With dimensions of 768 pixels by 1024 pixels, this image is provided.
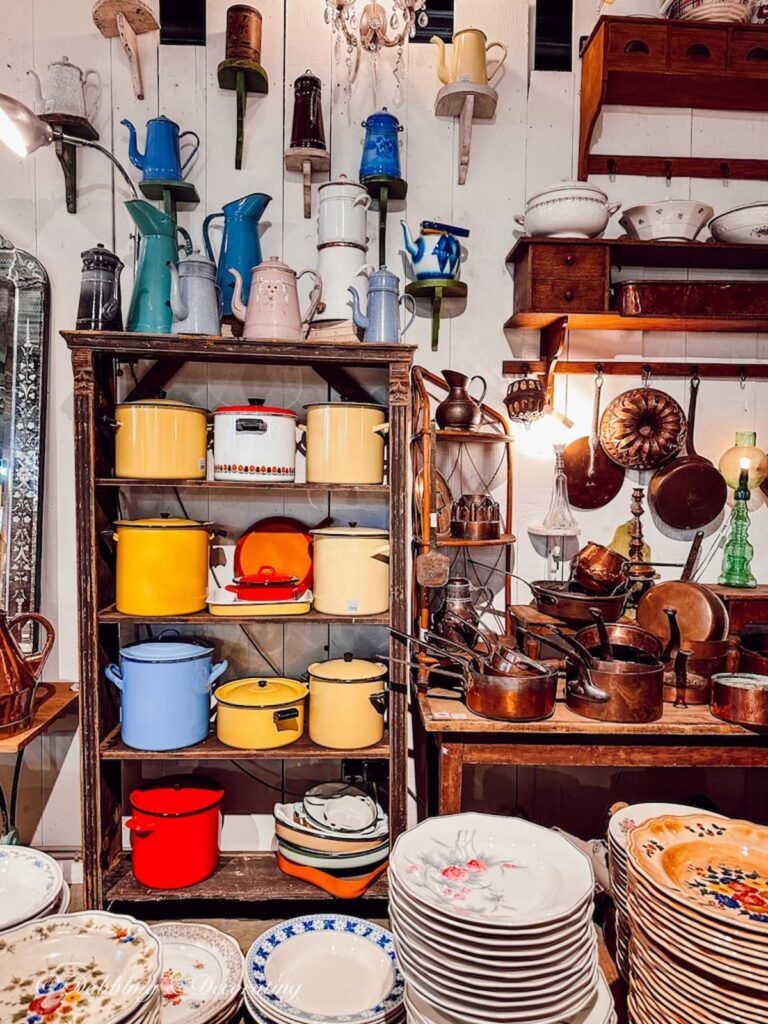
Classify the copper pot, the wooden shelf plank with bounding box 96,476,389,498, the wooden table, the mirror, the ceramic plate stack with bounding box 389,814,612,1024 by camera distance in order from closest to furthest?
the ceramic plate stack with bounding box 389,814,612,1024, the wooden table, the wooden shelf plank with bounding box 96,476,389,498, the copper pot, the mirror

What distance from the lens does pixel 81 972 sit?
1.12m

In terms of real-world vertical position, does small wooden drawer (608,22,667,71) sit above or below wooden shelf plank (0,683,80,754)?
above

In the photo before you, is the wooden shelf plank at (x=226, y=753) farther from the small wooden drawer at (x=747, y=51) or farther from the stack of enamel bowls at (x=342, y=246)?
the small wooden drawer at (x=747, y=51)

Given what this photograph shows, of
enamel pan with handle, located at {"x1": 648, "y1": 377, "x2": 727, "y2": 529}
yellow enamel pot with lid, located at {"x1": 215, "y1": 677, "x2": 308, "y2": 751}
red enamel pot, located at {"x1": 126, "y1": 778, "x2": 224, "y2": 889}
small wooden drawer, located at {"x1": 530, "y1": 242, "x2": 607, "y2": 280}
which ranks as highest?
small wooden drawer, located at {"x1": 530, "y1": 242, "x2": 607, "y2": 280}

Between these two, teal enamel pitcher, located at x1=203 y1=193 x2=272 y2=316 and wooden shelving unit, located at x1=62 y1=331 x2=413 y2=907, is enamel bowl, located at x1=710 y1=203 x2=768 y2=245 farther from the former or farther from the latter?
teal enamel pitcher, located at x1=203 y1=193 x2=272 y2=316

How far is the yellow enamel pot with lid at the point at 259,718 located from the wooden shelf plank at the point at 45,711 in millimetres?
487

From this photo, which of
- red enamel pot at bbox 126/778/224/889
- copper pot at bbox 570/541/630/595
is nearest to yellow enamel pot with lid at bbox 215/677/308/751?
red enamel pot at bbox 126/778/224/889

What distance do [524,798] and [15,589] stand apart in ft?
6.15

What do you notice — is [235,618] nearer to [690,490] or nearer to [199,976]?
[199,976]

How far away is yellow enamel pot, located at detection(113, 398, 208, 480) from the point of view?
1.99 meters

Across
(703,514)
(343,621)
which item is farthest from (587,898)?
(703,514)

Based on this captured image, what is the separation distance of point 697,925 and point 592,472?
5.07 ft

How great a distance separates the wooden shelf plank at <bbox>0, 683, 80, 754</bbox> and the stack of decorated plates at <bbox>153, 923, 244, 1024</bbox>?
62 centimetres

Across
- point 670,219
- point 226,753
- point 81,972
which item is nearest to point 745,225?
point 670,219
